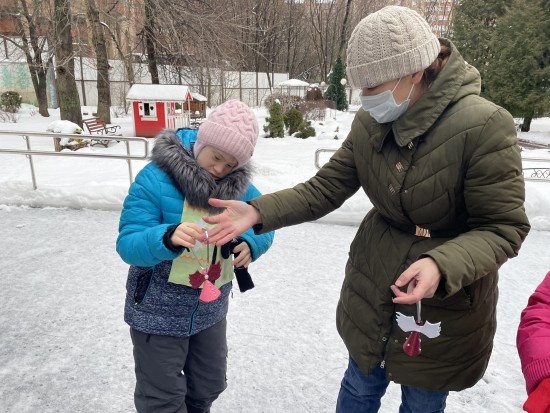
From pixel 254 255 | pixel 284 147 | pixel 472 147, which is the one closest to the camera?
pixel 472 147

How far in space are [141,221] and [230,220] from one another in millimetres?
367

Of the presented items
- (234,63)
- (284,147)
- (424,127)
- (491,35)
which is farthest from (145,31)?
(491,35)

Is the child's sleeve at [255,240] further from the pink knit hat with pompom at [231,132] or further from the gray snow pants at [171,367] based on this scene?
the gray snow pants at [171,367]

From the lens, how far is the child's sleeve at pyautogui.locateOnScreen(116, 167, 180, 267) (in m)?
1.55

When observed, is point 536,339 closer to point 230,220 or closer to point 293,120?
point 230,220

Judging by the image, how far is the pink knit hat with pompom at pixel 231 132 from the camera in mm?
1643

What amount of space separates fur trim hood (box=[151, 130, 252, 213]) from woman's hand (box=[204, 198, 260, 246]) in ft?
0.45

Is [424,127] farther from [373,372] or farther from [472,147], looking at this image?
[373,372]

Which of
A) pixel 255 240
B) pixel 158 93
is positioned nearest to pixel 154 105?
pixel 158 93

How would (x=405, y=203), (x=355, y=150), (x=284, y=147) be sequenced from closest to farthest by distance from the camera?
(x=405, y=203), (x=355, y=150), (x=284, y=147)

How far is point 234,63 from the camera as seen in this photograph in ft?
45.6

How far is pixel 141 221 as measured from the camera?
1.63 metres

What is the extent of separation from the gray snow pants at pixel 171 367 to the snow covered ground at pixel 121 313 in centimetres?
62

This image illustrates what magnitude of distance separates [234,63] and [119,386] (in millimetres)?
12798
